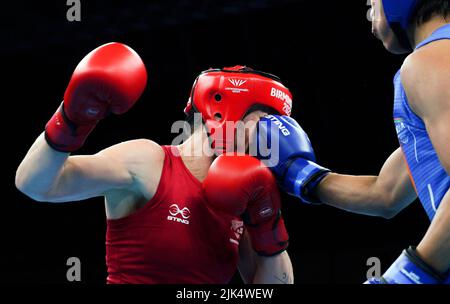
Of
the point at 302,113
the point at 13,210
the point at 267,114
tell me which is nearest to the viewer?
the point at 267,114

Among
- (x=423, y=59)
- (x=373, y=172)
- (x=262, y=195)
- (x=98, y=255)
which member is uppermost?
(x=423, y=59)

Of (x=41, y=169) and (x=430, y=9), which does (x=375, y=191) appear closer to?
(x=430, y=9)

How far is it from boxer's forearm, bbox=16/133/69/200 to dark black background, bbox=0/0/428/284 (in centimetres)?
453

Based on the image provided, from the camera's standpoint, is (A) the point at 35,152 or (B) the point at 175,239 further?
(B) the point at 175,239

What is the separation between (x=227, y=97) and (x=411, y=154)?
937mm

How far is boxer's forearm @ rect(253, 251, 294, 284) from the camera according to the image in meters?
2.62

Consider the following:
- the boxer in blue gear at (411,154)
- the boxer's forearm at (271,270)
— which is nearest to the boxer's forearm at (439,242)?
the boxer in blue gear at (411,154)

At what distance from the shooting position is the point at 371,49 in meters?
7.37

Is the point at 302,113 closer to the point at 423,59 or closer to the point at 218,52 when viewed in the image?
the point at 218,52

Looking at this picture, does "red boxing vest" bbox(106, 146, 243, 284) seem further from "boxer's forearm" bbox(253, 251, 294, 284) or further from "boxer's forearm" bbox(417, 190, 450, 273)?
"boxer's forearm" bbox(417, 190, 450, 273)

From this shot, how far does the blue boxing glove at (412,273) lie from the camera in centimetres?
169

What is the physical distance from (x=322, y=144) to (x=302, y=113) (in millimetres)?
494
